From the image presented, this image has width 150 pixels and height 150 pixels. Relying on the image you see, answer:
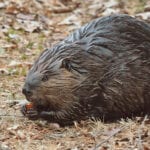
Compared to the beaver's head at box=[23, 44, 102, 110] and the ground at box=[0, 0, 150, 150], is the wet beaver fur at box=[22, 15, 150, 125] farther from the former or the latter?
the ground at box=[0, 0, 150, 150]

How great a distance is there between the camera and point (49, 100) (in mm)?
4594

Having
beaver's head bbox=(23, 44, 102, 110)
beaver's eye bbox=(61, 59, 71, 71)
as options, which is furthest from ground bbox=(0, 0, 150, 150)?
beaver's eye bbox=(61, 59, 71, 71)

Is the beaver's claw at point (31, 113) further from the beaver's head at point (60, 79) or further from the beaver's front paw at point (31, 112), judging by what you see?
the beaver's head at point (60, 79)

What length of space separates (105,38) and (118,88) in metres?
0.38

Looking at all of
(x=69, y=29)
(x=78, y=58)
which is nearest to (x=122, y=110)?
(x=78, y=58)

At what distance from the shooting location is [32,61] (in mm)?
6348

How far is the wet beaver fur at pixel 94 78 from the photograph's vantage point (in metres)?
4.58

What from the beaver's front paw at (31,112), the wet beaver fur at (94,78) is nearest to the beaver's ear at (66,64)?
the wet beaver fur at (94,78)

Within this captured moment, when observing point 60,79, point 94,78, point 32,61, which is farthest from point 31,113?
point 32,61

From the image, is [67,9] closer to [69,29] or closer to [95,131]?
[69,29]

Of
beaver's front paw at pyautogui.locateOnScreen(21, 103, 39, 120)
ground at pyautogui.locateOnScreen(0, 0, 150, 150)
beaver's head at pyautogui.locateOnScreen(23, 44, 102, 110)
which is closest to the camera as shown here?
ground at pyautogui.locateOnScreen(0, 0, 150, 150)

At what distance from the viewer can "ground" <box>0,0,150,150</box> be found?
4.33 m

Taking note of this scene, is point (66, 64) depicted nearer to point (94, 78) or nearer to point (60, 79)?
point (60, 79)

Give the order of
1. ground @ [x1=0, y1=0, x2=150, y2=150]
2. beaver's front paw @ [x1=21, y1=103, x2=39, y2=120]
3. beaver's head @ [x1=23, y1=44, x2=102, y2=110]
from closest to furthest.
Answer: ground @ [x1=0, y1=0, x2=150, y2=150], beaver's head @ [x1=23, y1=44, x2=102, y2=110], beaver's front paw @ [x1=21, y1=103, x2=39, y2=120]
